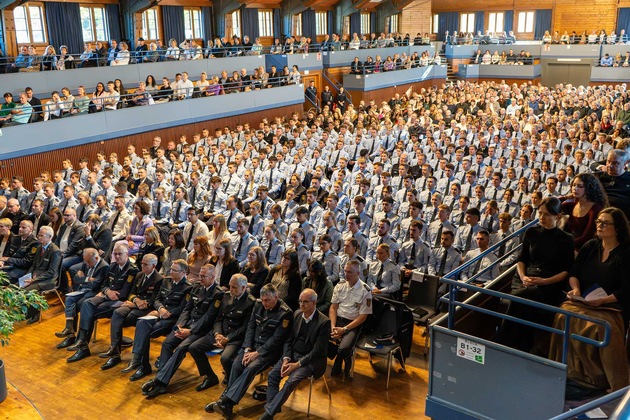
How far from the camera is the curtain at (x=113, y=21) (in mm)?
19547

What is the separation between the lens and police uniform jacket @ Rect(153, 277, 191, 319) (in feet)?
22.8

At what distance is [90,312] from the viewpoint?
7324mm

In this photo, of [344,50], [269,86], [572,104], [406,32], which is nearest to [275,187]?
[269,86]

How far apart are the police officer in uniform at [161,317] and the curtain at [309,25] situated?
2250 centimetres

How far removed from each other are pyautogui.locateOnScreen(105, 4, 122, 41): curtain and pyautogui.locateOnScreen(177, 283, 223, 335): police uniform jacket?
15524mm

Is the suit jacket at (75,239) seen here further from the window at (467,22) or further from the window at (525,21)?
the window at (525,21)

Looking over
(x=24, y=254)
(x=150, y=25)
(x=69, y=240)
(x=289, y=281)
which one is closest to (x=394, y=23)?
(x=150, y=25)

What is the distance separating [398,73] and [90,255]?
72.8 ft

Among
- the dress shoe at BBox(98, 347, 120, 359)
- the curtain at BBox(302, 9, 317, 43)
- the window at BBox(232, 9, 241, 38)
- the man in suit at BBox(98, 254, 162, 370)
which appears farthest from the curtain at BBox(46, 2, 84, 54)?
the dress shoe at BBox(98, 347, 120, 359)

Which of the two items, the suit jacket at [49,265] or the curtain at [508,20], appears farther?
the curtain at [508,20]

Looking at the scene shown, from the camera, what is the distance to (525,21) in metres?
34.7

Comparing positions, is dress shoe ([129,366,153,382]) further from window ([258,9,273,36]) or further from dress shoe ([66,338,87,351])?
window ([258,9,273,36])

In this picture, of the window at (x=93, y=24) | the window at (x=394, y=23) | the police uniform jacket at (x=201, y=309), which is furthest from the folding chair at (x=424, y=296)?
the window at (x=394, y=23)

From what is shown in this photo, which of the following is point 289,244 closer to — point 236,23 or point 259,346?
point 259,346
